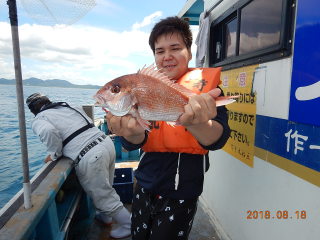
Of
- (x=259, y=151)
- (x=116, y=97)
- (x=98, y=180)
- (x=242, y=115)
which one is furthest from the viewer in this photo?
(x=98, y=180)

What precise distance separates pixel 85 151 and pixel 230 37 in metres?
3.03

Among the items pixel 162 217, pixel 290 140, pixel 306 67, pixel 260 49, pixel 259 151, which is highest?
pixel 260 49

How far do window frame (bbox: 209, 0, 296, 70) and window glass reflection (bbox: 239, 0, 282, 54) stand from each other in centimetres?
7

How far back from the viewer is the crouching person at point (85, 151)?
3113 mm

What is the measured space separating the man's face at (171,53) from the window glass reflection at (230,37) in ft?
4.60

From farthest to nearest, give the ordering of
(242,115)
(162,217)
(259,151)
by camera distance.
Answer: (242,115) → (259,151) → (162,217)

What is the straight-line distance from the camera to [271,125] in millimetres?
1988

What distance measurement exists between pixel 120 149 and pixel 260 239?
534cm

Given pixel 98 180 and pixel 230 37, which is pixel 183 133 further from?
pixel 230 37

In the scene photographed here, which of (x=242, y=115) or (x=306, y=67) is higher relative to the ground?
(x=306, y=67)

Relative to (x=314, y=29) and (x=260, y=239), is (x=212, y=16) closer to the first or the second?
(x=314, y=29)

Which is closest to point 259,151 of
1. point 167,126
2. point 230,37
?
point 167,126

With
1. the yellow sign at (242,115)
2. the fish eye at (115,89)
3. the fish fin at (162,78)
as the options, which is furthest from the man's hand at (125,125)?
the yellow sign at (242,115)

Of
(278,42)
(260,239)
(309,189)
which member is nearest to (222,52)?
(278,42)
